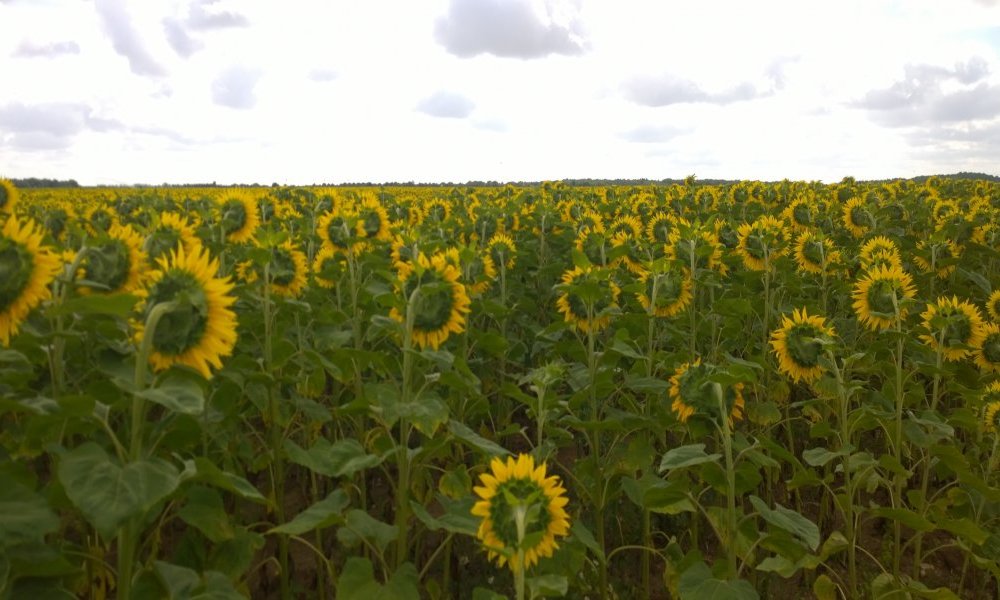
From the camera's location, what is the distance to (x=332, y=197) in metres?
5.94

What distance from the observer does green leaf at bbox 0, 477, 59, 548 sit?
5.28 ft

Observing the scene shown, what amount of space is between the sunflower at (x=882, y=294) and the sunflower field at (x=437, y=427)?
0.7 inches

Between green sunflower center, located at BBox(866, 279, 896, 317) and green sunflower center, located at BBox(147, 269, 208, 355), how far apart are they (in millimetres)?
3529

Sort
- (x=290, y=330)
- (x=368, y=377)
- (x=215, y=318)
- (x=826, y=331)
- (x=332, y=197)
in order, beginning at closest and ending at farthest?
(x=215, y=318)
(x=826, y=331)
(x=290, y=330)
(x=368, y=377)
(x=332, y=197)

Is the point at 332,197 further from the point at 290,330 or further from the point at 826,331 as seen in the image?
the point at 826,331

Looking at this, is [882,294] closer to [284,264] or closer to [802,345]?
[802,345]

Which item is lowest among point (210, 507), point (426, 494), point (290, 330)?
point (426, 494)

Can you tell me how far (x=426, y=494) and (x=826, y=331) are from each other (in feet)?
8.28

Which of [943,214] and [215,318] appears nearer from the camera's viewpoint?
[215,318]

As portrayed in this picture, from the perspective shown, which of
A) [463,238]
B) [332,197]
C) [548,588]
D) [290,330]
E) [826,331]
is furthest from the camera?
[463,238]

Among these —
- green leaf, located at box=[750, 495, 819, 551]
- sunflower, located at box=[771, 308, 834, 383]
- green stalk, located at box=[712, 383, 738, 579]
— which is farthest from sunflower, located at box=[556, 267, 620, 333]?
green leaf, located at box=[750, 495, 819, 551]

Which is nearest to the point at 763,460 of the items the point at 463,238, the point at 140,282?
the point at 140,282

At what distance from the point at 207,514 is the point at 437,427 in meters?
0.84

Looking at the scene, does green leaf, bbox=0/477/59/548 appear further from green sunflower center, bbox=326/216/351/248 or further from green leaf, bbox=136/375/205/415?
green sunflower center, bbox=326/216/351/248
